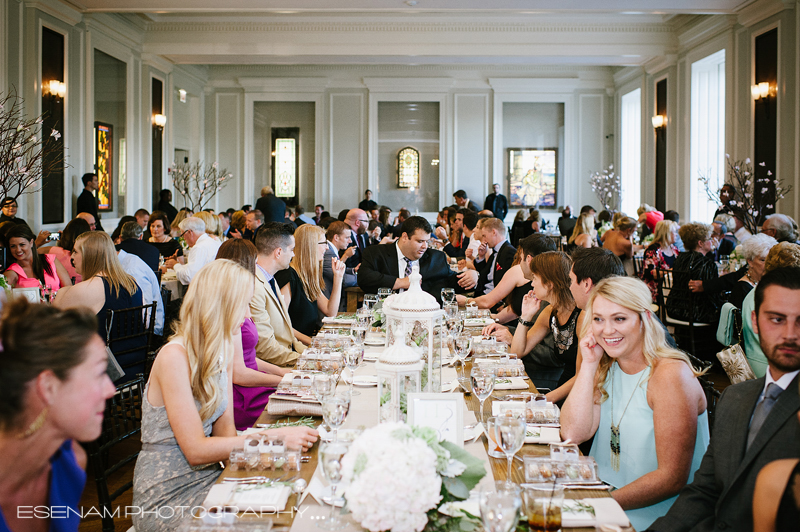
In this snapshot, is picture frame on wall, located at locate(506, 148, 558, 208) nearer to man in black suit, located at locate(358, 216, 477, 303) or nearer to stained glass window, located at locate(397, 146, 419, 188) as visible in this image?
stained glass window, located at locate(397, 146, 419, 188)

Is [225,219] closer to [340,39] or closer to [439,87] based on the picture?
[340,39]

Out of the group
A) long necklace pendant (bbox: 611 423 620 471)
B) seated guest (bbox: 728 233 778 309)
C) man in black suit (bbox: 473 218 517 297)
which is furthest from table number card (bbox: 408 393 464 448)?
man in black suit (bbox: 473 218 517 297)

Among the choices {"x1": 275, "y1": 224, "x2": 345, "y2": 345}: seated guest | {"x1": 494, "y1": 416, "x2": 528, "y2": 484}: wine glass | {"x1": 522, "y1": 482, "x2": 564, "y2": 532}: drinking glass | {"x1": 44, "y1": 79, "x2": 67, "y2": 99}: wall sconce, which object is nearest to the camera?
{"x1": 522, "y1": 482, "x2": 564, "y2": 532}: drinking glass

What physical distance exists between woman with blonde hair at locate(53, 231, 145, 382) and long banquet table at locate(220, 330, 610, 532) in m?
2.06

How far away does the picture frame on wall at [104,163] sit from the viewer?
10180mm

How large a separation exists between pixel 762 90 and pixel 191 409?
902 cm

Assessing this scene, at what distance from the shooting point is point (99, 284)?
13.3 feet

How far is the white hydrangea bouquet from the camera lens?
51.9 inches

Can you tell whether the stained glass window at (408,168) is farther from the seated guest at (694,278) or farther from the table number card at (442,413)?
the table number card at (442,413)

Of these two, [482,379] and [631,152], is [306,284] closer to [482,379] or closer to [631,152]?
[482,379]

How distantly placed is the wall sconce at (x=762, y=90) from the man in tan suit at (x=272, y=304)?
24.1 ft

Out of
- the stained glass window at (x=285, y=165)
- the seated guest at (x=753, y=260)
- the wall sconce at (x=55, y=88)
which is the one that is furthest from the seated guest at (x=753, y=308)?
the stained glass window at (x=285, y=165)

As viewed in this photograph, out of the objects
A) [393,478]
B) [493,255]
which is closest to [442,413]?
[393,478]

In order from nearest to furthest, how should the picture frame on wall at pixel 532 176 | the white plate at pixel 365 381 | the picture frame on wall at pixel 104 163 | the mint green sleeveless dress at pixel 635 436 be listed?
the mint green sleeveless dress at pixel 635 436 → the white plate at pixel 365 381 → the picture frame on wall at pixel 104 163 → the picture frame on wall at pixel 532 176
